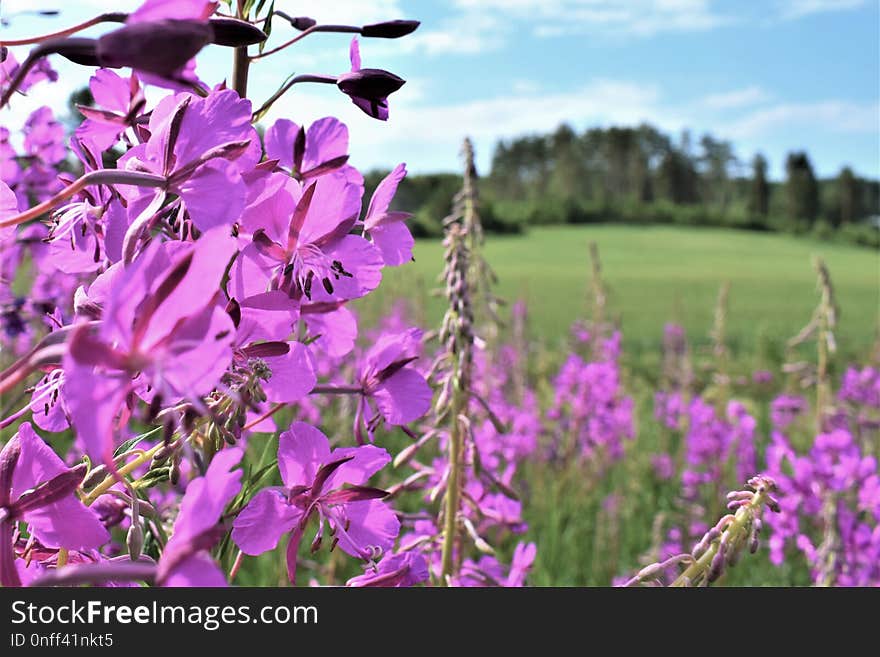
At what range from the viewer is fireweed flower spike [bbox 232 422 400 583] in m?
0.83

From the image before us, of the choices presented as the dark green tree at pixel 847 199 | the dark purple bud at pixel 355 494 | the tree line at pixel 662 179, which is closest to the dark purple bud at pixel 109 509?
Result: the dark purple bud at pixel 355 494

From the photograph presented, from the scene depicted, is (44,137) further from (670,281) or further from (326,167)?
(670,281)

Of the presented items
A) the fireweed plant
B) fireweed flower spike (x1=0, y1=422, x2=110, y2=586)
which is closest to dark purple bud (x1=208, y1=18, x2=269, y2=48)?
the fireweed plant

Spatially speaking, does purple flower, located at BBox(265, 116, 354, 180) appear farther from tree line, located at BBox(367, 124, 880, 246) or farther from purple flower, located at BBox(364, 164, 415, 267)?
tree line, located at BBox(367, 124, 880, 246)

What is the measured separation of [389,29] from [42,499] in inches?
24.6

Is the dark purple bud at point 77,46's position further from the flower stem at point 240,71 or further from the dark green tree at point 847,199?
the dark green tree at point 847,199

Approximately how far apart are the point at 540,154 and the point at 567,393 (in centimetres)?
7992

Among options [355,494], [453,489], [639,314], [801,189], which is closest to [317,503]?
[355,494]

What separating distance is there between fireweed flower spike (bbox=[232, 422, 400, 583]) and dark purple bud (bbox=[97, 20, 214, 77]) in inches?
16.2

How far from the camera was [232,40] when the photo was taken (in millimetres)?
721

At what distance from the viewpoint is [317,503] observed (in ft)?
2.93

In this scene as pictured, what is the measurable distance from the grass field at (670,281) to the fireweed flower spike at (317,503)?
160 cm

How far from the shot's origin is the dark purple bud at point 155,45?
54 centimetres
